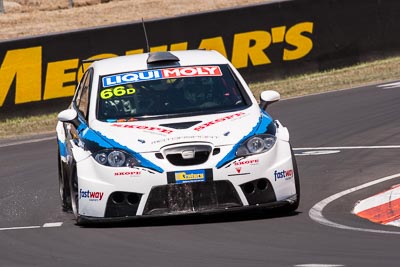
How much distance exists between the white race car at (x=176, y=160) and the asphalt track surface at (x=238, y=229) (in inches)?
7.9

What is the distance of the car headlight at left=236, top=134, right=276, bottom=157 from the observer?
10211 mm

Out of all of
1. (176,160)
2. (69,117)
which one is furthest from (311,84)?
(176,160)

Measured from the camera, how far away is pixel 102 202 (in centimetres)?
1020

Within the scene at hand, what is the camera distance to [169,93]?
11.4m

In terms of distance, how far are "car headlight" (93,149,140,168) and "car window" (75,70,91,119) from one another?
1.06m

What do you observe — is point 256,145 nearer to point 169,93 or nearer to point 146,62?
point 169,93

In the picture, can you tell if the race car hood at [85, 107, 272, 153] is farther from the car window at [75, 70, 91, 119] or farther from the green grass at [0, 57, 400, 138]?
the green grass at [0, 57, 400, 138]

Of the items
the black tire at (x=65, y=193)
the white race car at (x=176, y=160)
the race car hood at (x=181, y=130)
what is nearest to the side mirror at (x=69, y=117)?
the white race car at (x=176, y=160)

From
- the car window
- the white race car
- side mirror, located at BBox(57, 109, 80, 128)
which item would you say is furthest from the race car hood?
the car window

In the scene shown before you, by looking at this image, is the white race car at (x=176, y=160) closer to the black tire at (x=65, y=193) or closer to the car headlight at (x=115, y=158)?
the car headlight at (x=115, y=158)

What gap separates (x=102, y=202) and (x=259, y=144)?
1.39m

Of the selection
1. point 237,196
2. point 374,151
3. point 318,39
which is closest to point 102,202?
point 237,196

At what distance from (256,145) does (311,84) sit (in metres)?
12.8

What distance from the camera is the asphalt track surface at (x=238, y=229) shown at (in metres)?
8.33
